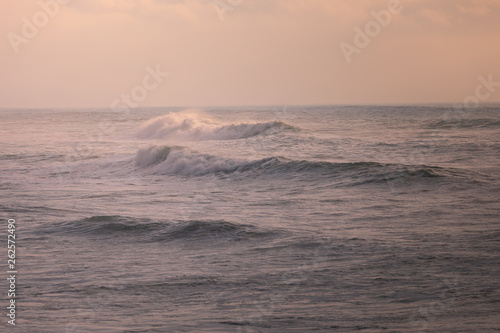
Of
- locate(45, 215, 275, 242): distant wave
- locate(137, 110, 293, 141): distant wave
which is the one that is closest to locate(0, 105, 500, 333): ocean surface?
locate(45, 215, 275, 242): distant wave

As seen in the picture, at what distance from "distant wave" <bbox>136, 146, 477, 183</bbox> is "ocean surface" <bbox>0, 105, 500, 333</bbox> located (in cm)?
10

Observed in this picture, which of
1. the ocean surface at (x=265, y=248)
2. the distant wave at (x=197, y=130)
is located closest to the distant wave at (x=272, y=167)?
the ocean surface at (x=265, y=248)

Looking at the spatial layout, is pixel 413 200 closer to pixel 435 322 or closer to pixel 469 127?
pixel 435 322

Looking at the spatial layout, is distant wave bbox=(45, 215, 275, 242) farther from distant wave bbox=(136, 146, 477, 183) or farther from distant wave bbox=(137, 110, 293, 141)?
distant wave bbox=(137, 110, 293, 141)

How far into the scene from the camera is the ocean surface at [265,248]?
631 cm

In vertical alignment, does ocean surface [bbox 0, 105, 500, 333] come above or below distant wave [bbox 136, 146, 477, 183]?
below

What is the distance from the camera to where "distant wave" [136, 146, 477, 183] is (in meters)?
16.3

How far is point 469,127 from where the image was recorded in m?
36.5

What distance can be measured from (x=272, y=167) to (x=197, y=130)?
20.8 m

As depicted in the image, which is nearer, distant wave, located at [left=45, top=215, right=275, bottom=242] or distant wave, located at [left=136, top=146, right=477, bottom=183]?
distant wave, located at [left=45, top=215, right=275, bottom=242]

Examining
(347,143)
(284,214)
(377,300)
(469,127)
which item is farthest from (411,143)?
(377,300)

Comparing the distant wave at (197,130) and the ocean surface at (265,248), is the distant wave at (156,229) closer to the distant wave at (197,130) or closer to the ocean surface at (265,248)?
the ocean surface at (265,248)

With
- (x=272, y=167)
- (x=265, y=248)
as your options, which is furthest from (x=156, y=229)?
(x=272, y=167)

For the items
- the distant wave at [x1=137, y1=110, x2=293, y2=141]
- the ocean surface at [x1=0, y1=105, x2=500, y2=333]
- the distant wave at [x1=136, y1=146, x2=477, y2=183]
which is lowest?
the ocean surface at [x1=0, y1=105, x2=500, y2=333]
